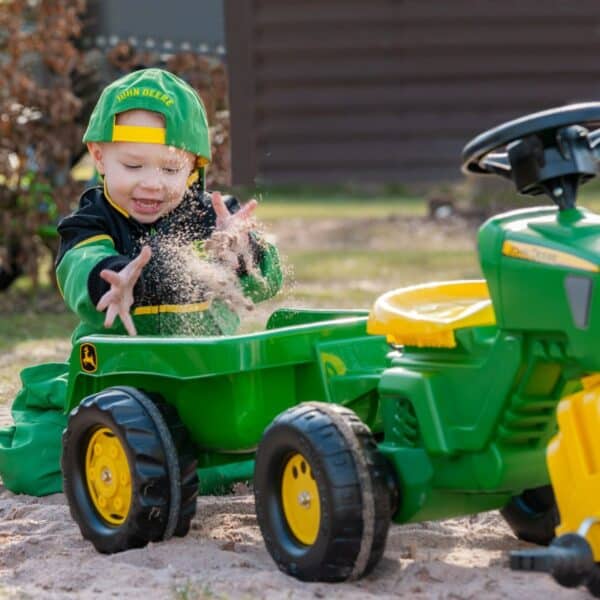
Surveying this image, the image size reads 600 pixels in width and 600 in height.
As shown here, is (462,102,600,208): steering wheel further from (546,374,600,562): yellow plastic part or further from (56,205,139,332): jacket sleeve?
(56,205,139,332): jacket sleeve

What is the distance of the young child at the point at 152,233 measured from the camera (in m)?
3.63

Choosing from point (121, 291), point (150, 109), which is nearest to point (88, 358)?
point (121, 291)

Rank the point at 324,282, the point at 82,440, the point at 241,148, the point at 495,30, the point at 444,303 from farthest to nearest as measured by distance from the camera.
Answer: the point at 495,30, the point at 241,148, the point at 324,282, the point at 82,440, the point at 444,303

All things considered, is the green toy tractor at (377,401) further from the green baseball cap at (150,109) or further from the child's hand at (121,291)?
the green baseball cap at (150,109)

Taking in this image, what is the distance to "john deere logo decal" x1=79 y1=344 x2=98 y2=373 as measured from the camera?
345 centimetres

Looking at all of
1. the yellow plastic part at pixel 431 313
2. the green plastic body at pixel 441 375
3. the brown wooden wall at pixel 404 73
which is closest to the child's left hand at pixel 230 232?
the green plastic body at pixel 441 375

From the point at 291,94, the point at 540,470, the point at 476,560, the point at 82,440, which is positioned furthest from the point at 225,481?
the point at 291,94

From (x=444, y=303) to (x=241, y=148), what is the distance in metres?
10.1

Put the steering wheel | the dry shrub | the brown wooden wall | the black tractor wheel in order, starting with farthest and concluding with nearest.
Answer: the brown wooden wall
the dry shrub
the black tractor wheel
the steering wheel

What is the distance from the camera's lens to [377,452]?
2863mm

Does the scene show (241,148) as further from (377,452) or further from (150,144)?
(377,452)

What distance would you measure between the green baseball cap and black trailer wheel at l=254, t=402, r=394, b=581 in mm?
1021

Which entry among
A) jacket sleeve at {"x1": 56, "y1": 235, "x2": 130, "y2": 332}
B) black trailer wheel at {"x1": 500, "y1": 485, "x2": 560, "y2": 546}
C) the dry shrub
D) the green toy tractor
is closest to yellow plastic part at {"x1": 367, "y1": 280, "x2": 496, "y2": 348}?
the green toy tractor

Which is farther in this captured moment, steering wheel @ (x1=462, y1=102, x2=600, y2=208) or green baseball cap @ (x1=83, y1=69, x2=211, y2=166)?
green baseball cap @ (x1=83, y1=69, x2=211, y2=166)
